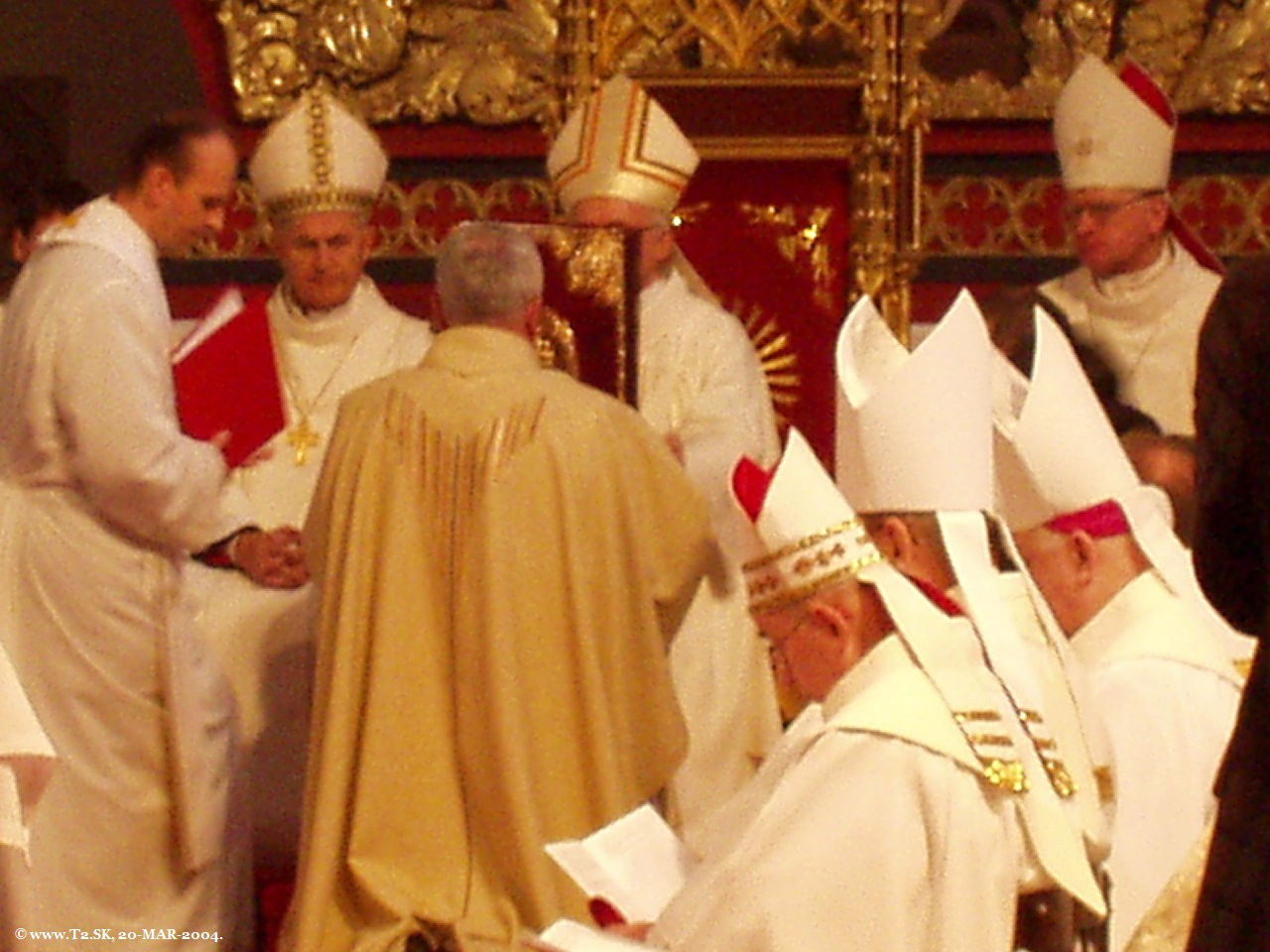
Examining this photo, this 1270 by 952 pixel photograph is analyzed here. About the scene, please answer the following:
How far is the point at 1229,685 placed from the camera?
Result: 14.9ft

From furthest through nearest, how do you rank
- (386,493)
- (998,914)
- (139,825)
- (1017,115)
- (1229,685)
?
1. (1017,115)
2. (139,825)
3. (386,493)
4. (1229,685)
5. (998,914)

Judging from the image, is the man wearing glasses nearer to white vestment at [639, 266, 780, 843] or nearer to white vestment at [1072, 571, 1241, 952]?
white vestment at [639, 266, 780, 843]

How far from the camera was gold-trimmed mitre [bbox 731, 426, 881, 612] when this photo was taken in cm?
388

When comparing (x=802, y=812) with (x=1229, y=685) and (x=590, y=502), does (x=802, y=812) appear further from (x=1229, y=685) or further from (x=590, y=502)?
(x=590, y=502)

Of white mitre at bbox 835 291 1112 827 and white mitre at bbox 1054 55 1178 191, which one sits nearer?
white mitre at bbox 835 291 1112 827

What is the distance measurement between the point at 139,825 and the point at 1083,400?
2.63 meters

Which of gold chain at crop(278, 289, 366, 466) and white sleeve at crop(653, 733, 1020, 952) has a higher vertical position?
gold chain at crop(278, 289, 366, 466)

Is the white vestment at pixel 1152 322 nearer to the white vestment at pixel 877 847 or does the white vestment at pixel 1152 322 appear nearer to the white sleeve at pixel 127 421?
the white sleeve at pixel 127 421

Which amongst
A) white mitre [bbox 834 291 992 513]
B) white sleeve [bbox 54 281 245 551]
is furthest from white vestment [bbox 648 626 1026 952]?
white sleeve [bbox 54 281 245 551]

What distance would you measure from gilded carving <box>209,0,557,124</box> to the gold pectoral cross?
1912 millimetres

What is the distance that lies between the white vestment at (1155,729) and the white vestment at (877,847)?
0.70m

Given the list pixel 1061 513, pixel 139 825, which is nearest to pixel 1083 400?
pixel 1061 513

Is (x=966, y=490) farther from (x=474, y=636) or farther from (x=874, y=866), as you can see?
(x=474, y=636)

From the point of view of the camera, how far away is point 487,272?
20.2 feet
